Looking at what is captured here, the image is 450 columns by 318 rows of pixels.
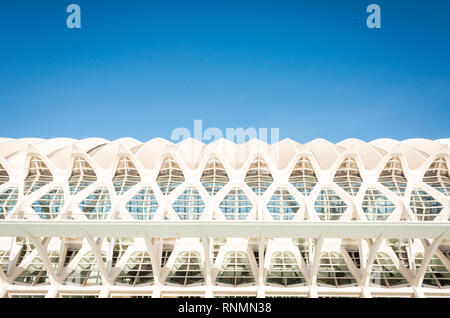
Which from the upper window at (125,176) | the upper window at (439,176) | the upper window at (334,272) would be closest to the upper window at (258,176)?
the upper window at (334,272)

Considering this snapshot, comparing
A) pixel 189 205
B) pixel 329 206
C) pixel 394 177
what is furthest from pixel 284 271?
pixel 394 177

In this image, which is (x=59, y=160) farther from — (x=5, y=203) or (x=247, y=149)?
(x=247, y=149)

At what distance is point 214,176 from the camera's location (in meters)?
29.4

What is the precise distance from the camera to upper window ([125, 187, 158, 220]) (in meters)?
26.5

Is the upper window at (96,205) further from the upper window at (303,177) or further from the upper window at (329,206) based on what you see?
the upper window at (329,206)

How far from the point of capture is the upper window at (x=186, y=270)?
74.8 ft

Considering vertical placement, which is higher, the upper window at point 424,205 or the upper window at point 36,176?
the upper window at point 36,176

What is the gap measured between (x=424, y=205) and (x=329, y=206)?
26.2ft

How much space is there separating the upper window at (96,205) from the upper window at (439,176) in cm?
2836

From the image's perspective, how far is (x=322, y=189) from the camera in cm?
2789

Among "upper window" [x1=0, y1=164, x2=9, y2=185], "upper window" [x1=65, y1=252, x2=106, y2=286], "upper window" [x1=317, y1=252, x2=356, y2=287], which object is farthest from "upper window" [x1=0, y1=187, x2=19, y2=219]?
"upper window" [x1=317, y1=252, x2=356, y2=287]

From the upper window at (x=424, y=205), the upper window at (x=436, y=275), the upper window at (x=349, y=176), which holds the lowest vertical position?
the upper window at (x=436, y=275)

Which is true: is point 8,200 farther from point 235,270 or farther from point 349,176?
point 349,176

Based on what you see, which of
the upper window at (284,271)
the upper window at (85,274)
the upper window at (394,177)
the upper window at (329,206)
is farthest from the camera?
the upper window at (394,177)
